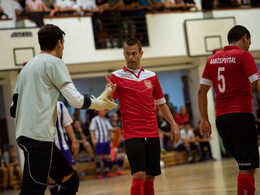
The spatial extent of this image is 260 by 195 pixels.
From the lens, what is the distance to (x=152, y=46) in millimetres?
14148

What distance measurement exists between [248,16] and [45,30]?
40.9 ft

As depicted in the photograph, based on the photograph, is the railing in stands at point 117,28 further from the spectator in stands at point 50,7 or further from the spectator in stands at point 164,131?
the spectator in stands at point 164,131

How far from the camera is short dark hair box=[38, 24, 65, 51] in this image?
12.6ft

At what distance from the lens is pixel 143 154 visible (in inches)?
190

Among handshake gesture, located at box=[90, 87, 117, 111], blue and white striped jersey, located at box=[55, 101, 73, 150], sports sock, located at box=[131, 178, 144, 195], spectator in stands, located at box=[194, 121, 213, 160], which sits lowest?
spectator in stands, located at box=[194, 121, 213, 160]

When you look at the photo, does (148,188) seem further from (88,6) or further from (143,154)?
(88,6)

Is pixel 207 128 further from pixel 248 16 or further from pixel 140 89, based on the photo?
pixel 248 16

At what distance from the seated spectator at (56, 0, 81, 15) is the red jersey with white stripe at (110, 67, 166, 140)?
857 centimetres

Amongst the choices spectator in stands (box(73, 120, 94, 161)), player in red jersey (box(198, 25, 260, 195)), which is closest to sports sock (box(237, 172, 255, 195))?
player in red jersey (box(198, 25, 260, 195))

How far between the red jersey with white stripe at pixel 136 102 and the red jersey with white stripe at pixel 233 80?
84cm

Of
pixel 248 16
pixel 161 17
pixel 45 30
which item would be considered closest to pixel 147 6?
pixel 161 17

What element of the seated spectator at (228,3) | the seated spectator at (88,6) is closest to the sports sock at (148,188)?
the seated spectator at (88,6)

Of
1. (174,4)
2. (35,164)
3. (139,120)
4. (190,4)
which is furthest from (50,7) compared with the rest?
(35,164)

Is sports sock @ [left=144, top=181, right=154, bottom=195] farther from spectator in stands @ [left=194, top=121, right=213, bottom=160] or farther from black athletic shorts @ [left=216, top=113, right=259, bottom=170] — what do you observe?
spectator in stands @ [left=194, top=121, right=213, bottom=160]
